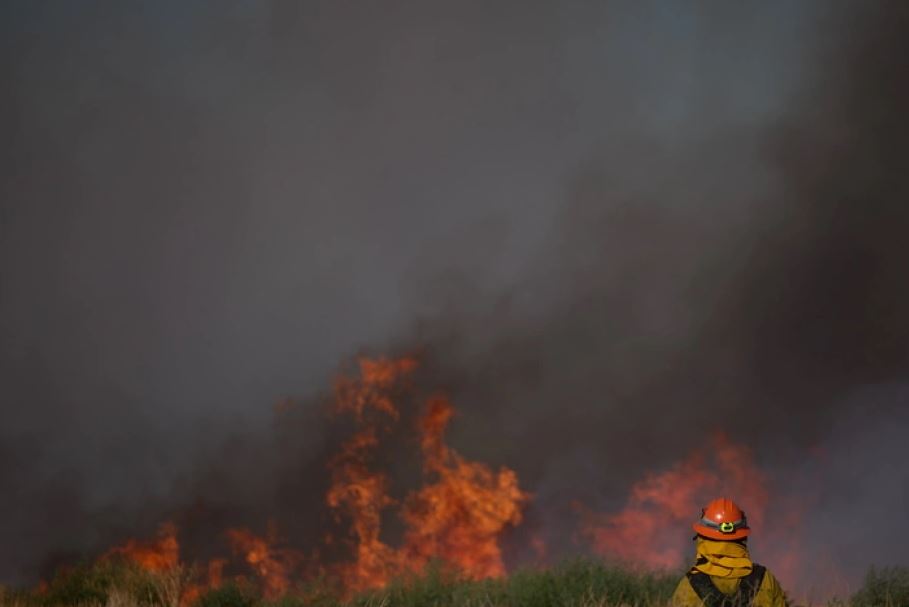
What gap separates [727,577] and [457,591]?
4.53 metres

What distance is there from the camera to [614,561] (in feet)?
40.7

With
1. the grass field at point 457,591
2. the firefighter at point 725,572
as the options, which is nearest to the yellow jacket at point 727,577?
the firefighter at point 725,572

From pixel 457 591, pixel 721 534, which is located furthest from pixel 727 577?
pixel 457 591

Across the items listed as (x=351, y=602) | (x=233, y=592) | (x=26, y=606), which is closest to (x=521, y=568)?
(x=351, y=602)

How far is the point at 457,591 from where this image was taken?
1116 cm

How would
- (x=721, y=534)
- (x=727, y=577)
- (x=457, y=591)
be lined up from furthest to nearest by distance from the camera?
(x=457, y=591) → (x=721, y=534) → (x=727, y=577)

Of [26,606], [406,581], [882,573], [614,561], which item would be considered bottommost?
[26,606]

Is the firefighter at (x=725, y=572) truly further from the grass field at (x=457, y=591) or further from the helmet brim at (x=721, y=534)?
the grass field at (x=457, y=591)

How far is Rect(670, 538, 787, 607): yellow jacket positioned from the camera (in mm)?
7570

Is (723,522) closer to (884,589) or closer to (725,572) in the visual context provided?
(725,572)

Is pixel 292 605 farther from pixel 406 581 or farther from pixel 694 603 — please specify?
pixel 694 603

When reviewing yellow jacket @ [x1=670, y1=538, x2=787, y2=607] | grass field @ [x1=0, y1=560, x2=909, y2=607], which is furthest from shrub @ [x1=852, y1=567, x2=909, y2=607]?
yellow jacket @ [x1=670, y1=538, x2=787, y2=607]

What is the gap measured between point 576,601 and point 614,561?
1.69 metres

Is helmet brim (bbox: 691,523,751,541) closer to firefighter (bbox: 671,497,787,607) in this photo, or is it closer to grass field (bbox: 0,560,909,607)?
firefighter (bbox: 671,497,787,607)
